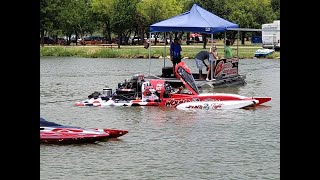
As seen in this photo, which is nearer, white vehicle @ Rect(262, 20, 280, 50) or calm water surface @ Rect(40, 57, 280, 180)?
calm water surface @ Rect(40, 57, 280, 180)

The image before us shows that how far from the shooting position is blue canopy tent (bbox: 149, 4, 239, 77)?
24391mm

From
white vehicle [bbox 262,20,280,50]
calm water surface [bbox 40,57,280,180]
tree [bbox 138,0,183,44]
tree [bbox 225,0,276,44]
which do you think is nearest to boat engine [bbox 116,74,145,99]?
calm water surface [bbox 40,57,280,180]

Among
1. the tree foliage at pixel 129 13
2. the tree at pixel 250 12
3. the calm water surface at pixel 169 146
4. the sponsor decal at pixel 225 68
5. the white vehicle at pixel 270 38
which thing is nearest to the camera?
the calm water surface at pixel 169 146

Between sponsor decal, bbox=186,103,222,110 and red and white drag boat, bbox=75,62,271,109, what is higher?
red and white drag boat, bbox=75,62,271,109

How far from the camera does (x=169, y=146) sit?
13500 mm

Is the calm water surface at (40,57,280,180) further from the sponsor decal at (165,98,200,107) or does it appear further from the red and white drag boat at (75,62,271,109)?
the sponsor decal at (165,98,200,107)

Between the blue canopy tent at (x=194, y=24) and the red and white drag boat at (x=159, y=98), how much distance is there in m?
4.65

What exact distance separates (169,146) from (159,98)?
5903 mm

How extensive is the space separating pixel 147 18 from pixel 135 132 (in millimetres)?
64203

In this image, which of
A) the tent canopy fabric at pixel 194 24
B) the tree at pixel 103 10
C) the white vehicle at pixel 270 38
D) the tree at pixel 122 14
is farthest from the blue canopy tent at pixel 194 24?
the tree at pixel 103 10

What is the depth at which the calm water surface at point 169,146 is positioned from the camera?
1088 cm

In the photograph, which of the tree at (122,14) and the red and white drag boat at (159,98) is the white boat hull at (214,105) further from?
the tree at (122,14)

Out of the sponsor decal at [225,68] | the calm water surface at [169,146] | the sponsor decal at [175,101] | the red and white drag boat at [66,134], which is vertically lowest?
the calm water surface at [169,146]
